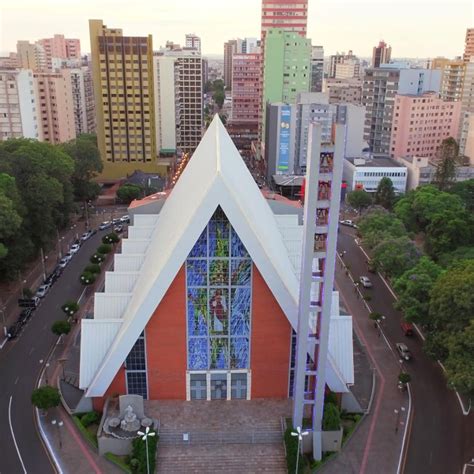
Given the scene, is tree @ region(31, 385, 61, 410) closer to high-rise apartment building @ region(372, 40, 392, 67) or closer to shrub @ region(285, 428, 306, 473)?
shrub @ region(285, 428, 306, 473)

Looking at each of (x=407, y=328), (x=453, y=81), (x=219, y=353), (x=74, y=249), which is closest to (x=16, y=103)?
(x=74, y=249)

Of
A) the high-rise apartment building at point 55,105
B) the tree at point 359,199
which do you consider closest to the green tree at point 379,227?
the tree at point 359,199

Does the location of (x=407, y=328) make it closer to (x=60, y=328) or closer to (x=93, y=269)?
(x=60, y=328)

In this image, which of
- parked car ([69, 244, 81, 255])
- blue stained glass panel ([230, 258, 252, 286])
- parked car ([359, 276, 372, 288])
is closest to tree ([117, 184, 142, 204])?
parked car ([69, 244, 81, 255])

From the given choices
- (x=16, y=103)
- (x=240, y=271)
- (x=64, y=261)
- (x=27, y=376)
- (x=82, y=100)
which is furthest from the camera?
(x=82, y=100)

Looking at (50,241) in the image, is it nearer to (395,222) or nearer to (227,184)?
(227,184)

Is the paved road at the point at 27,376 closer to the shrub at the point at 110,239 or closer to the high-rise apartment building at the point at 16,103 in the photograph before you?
the shrub at the point at 110,239

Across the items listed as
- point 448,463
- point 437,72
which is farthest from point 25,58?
point 448,463
